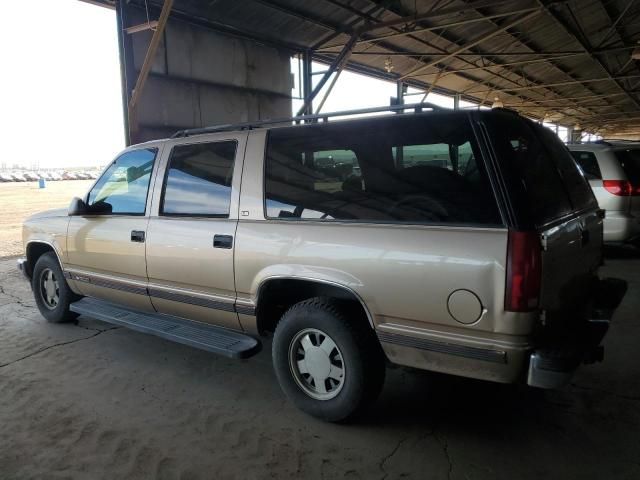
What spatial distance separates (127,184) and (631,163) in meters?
7.04

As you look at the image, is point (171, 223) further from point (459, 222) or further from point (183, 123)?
point (183, 123)

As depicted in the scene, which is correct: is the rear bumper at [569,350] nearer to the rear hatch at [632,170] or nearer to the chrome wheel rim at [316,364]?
the chrome wheel rim at [316,364]

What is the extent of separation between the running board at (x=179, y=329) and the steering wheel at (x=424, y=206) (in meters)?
1.35

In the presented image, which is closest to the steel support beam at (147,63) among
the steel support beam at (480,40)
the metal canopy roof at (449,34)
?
the metal canopy roof at (449,34)

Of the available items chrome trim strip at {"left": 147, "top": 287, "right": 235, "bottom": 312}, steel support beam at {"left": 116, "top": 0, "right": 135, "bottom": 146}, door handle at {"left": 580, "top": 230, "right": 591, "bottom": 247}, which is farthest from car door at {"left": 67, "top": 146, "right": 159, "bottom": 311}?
steel support beam at {"left": 116, "top": 0, "right": 135, "bottom": 146}

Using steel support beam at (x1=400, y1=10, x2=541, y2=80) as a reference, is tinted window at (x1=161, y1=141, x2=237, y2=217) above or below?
below

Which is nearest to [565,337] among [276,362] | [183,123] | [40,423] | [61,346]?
[276,362]

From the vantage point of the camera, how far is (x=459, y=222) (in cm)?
239

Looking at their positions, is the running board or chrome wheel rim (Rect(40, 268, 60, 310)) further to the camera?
chrome wheel rim (Rect(40, 268, 60, 310))

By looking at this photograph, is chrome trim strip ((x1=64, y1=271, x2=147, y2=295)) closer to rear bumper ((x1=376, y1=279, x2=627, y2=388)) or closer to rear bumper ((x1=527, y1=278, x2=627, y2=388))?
rear bumper ((x1=376, y1=279, x2=627, y2=388))

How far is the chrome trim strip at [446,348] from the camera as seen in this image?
229 centimetres

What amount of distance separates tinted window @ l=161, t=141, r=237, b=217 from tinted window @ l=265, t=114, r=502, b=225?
38cm

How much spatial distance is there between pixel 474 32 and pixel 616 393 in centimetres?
1126

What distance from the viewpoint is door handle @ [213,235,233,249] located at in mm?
3193
